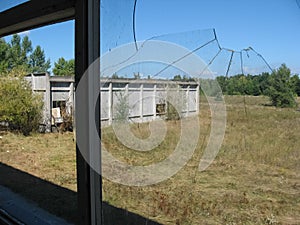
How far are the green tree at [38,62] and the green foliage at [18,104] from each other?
0.14 metres

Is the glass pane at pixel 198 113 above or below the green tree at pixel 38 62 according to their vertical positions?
below

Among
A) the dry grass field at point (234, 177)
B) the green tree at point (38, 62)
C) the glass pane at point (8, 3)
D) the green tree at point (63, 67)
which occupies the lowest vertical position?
the dry grass field at point (234, 177)

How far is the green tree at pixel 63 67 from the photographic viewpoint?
1192 mm

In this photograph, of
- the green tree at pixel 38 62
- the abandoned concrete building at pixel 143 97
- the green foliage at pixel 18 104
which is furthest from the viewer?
the green foliage at pixel 18 104

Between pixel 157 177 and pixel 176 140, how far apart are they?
0.14 metres

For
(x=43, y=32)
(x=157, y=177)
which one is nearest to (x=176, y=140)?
(x=157, y=177)

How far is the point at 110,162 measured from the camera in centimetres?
100

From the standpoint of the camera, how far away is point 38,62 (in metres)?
1.57

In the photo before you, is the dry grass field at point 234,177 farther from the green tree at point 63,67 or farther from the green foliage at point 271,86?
the green tree at point 63,67

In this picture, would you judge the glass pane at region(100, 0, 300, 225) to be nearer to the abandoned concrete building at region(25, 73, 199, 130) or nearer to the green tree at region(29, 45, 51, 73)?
the abandoned concrete building at region(25, 73, 199, 130)

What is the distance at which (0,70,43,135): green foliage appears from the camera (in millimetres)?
1655

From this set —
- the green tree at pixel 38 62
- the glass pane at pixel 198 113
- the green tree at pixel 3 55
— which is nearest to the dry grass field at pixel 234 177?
the glass pane at pixel 198 113

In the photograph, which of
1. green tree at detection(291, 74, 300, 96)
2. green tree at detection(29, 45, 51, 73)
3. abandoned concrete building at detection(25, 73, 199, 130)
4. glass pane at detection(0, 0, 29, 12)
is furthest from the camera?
green tree at detection(29, 45, 51, 73)

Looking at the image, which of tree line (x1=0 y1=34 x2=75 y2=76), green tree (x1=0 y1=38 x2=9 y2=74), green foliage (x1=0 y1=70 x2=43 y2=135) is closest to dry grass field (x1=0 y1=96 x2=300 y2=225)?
tree line (x1=0 y1=34 x2=75 y2=76)
